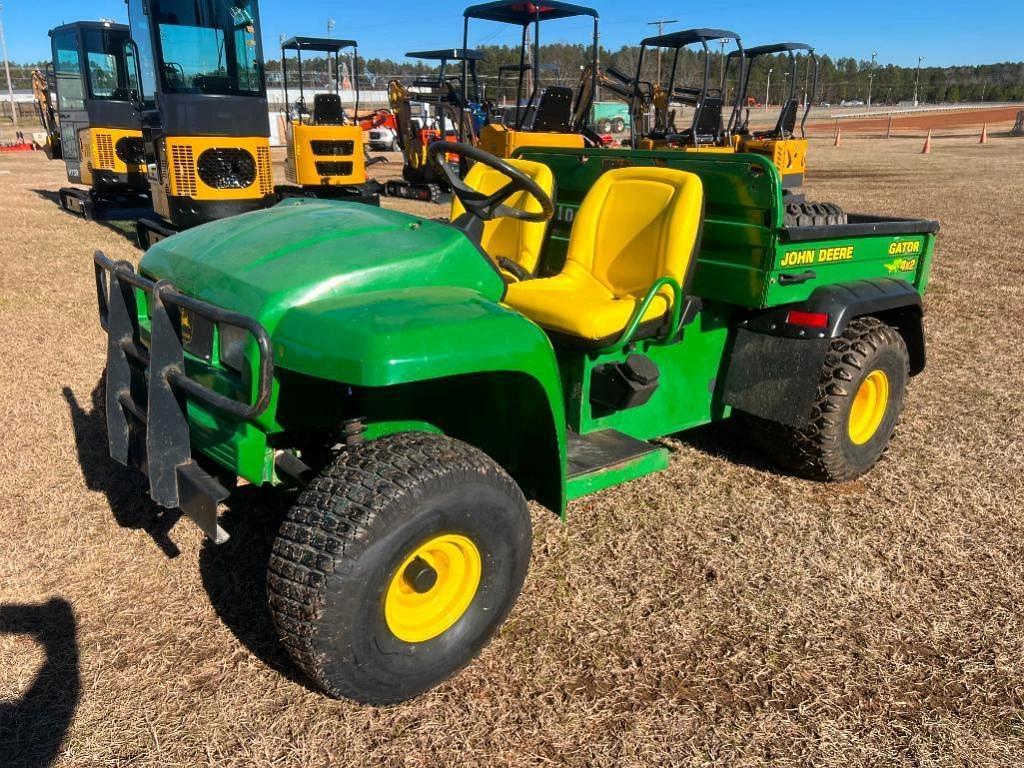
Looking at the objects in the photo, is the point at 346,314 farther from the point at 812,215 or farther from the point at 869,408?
the point at 869,408

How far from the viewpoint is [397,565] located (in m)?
2.20

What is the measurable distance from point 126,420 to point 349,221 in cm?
98

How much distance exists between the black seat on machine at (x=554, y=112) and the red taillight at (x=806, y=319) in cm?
934

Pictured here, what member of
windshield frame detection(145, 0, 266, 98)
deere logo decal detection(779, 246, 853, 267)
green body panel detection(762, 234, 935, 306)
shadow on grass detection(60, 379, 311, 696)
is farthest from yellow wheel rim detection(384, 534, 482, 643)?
windshield frame detection(145, 0, 266, 98)

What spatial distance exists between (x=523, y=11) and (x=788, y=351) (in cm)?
921

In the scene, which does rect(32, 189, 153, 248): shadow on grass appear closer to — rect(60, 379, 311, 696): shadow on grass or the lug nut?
rect(60, 379, 311, 696): shadow on grass

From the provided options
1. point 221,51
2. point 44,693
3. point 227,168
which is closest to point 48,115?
point 221,51

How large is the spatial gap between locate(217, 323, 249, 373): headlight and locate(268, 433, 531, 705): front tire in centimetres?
39

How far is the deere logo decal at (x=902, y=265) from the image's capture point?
3861 millimetres

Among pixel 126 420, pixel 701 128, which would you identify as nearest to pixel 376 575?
pixel 126 420

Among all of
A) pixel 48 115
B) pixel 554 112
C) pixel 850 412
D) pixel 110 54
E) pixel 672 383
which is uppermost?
pixel 110 54

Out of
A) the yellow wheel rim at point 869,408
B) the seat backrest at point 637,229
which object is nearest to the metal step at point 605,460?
the seat backrest at point 637,229

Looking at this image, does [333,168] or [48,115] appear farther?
[48,115]

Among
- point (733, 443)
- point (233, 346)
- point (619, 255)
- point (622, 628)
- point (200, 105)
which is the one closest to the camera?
point (233, 346)
